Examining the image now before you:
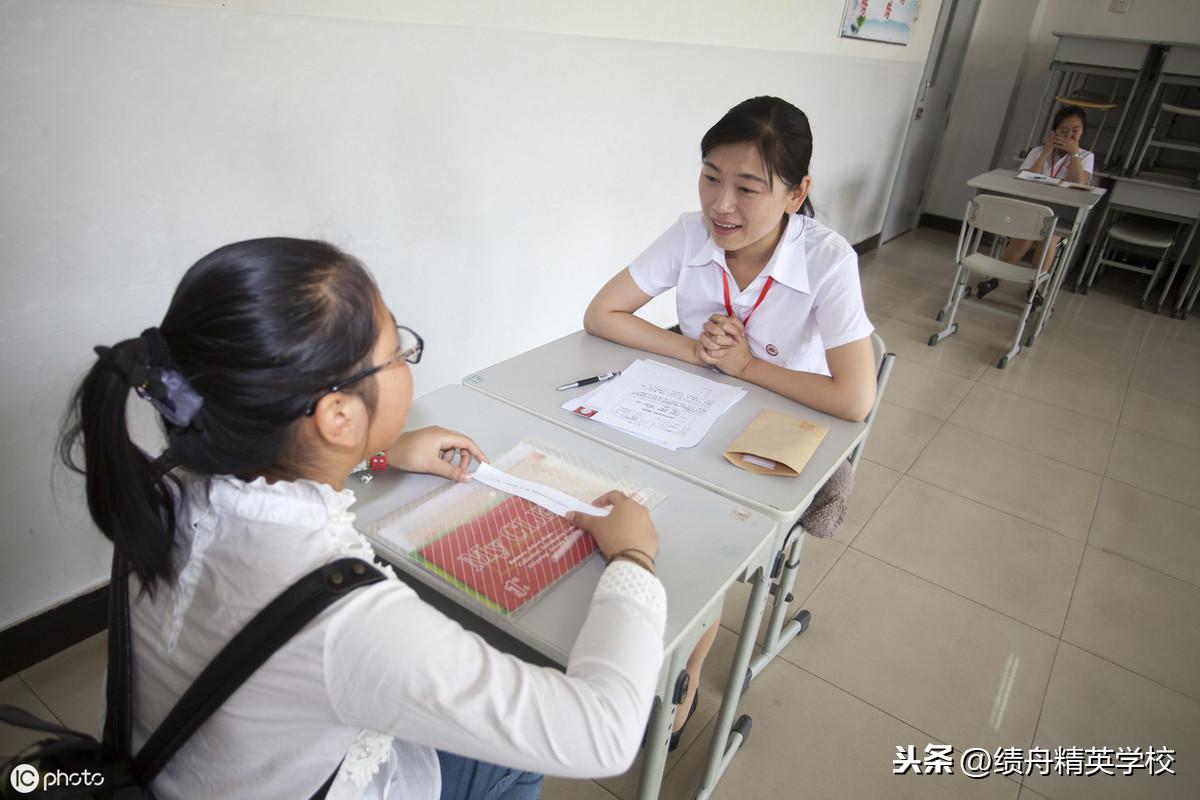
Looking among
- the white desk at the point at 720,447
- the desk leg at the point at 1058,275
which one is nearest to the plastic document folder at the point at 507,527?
the white desk at the point at 720,447

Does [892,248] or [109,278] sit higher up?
[109,278]

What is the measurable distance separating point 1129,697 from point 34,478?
8.82ft

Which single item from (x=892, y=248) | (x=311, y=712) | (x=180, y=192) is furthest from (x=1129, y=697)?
(x=892, y=248)

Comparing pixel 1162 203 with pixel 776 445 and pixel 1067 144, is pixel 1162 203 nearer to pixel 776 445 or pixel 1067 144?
pixel 1067 144

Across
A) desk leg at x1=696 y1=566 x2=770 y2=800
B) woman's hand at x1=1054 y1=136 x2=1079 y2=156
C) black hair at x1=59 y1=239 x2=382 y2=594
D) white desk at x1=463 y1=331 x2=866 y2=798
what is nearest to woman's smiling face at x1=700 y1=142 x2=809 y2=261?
white desk at x1=463 y1=331 x2=866 y2=798

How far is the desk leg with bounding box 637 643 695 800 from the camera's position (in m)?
0.93

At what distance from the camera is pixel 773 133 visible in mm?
1432

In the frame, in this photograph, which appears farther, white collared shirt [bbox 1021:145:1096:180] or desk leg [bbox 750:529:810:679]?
white collared shirt [bbox 1021:145:1096:180]

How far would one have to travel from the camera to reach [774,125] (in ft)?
4.70

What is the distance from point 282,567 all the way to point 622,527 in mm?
423

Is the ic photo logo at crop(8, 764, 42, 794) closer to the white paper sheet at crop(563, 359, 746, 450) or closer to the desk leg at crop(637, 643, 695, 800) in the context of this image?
the desk leg at crop(637, 643, 695, 800)

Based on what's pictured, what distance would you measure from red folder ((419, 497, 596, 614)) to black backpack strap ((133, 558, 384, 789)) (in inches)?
10.0

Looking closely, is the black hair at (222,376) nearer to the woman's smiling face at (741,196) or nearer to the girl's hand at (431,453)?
the girl's hand at (431,453)

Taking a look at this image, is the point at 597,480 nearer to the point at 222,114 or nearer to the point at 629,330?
the point at 629,330
